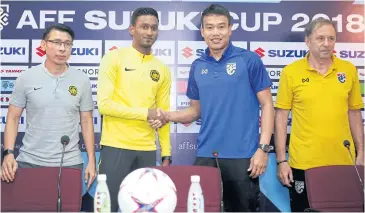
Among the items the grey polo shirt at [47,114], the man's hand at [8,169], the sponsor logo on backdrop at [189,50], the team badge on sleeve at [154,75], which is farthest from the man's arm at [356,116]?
the man's hand at [8,169]

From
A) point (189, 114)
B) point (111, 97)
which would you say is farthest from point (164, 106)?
point (111, 97)

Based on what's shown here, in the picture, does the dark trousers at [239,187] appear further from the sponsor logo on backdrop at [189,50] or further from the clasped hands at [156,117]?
the sponsor logo on backdrop at [189,50]

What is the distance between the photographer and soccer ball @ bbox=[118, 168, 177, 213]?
1324 millimetres

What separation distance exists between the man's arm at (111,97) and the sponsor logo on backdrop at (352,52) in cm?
196

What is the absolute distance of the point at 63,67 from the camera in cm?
299

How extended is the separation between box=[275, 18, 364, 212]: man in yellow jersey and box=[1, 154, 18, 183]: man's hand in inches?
71.3

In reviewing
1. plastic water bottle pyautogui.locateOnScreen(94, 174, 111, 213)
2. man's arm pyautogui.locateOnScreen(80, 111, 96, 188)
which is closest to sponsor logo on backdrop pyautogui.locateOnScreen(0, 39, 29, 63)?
man's arm pyautogui.locateOnScreen(80, 111, 96, 188)

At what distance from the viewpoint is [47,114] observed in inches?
111

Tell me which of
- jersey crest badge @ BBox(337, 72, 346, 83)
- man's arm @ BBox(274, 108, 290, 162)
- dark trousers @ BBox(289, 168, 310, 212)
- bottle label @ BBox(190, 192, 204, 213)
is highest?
jersey crest badge @ BBox(337, 72, 346, 83)

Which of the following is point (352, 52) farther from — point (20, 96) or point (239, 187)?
point (20, 96)

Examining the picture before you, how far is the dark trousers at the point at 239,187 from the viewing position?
2695 mm

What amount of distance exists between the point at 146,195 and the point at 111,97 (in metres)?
1.66

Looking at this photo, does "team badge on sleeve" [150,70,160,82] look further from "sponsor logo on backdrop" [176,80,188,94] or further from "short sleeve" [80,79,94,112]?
"sponsor logo on backdrop" [176,80,188,94]

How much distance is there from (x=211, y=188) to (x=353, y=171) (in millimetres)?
868
